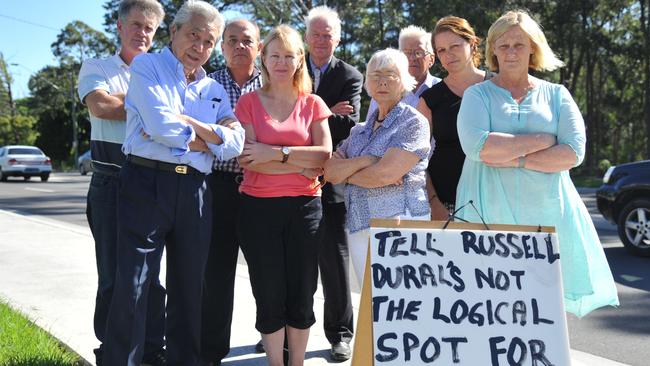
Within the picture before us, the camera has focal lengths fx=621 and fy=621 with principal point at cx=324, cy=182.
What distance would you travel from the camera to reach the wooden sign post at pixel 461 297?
2588mm

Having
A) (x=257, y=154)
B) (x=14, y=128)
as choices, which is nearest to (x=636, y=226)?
(x=257, y=154)

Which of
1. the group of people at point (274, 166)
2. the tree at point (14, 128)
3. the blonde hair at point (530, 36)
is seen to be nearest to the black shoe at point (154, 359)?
the group of people at point (274, 166)

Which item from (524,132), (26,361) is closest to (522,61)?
(524,132)

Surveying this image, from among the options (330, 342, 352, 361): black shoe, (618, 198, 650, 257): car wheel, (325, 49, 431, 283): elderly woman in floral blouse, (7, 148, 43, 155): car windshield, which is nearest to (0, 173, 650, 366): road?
(618, 198, 650, 257): car wheel

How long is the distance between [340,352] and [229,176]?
Answer: 1360mm

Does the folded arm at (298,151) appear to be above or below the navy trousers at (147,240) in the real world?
above

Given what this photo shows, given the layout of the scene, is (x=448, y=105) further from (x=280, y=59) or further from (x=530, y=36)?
(x=280, y=59)

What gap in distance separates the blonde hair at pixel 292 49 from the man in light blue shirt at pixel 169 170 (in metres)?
0.30

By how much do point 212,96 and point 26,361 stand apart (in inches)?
75.0

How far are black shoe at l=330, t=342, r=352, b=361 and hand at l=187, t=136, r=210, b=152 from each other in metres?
1.69

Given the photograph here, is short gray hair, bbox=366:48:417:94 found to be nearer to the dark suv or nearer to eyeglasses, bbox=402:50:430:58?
eyeglasses, bbox=402:50:430:58

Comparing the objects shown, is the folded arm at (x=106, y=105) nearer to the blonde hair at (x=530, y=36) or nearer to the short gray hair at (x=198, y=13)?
the short gray hair at (x=198, y=13)

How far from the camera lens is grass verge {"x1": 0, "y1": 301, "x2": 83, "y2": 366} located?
364 centimetres

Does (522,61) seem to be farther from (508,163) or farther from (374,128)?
(374,128)
